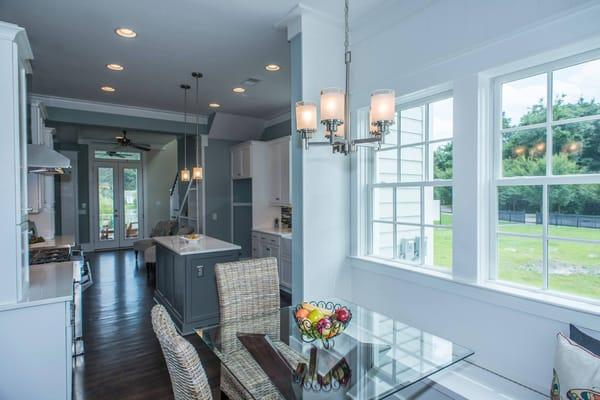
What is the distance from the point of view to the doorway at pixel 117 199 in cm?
895

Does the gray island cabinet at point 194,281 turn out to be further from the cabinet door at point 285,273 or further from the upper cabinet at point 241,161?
the upper cabinet at point 241,161

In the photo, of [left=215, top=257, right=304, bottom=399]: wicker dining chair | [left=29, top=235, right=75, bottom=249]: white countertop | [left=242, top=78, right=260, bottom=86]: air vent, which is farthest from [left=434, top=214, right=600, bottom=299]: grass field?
[left=29, top=235, right=75, bottom=249]: white countertop

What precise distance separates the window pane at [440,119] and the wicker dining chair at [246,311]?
62.5 inches

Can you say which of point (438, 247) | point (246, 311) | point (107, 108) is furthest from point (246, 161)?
point (438, 247)

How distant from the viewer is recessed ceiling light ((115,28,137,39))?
3021 millimetres

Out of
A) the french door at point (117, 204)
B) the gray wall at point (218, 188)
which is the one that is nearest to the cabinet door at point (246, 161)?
the gray wall at point (218, 188)

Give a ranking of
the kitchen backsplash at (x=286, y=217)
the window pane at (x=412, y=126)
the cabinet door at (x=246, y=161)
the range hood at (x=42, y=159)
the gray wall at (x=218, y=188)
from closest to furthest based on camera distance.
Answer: the window pane at (x=412, y=126) < the range hood at (x=42, y=159) < the kitchen backsplash at (x=286, y=217) < the cabinet door at (x=246, y=161) < the gray wall at (x=218, y=188)

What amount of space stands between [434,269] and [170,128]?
17.2 ft

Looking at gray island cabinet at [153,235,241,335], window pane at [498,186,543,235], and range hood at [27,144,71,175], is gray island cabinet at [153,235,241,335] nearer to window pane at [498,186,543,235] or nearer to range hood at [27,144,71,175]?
range hood at [27,144,71,175]

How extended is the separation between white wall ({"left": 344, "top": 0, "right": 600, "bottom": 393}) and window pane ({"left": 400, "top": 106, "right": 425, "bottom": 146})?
0.75 ft

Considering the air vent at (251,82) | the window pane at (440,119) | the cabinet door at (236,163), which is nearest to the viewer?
the window pane at (440,119)

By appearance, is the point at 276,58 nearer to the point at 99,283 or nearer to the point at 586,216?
the point at 586,216

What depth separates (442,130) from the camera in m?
2.54

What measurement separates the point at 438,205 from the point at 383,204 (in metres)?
0.54
